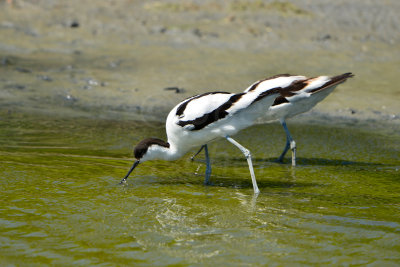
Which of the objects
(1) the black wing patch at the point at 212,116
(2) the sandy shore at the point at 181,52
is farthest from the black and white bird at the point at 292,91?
(2) the sandy shore at the point at 181,52

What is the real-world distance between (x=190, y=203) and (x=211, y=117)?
0.83 m

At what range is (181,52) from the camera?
10.7 m

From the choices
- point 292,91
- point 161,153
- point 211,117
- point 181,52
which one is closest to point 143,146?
point 161,153

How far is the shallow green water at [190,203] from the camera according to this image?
3781 millimetres

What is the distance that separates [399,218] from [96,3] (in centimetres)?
961

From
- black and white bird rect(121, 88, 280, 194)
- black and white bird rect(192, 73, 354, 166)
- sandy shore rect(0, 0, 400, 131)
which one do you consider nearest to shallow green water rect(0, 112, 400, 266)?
black and white bird rect(121, 88, 280, 194)

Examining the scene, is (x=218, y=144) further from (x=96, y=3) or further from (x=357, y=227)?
(x=96, y=3)

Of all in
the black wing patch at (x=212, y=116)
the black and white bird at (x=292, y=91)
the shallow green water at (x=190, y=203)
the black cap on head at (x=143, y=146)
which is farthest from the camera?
the black and white bird at (x=292, y=91)

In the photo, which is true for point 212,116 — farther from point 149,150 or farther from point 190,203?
point 190,203

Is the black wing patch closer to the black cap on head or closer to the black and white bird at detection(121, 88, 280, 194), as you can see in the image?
the black and white bird at detection(121, 88, 280, 194)

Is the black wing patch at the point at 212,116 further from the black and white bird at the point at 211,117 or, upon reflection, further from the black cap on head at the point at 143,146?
the black cap on head at the point at 143,146

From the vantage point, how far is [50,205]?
459 cm

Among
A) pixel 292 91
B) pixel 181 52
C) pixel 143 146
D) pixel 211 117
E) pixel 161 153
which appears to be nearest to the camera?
pixel 211 117

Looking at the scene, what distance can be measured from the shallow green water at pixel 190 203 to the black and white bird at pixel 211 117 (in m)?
→ 0.38
